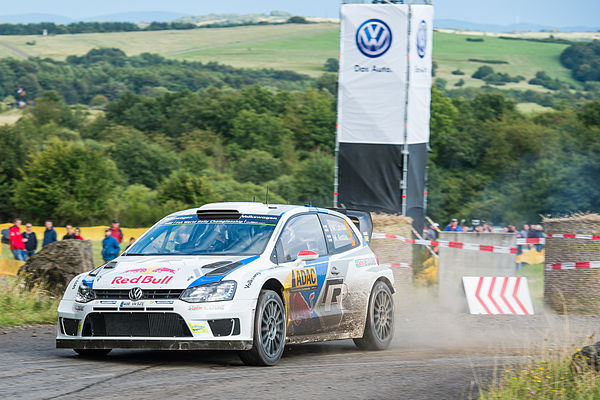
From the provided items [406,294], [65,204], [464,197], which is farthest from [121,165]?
[406,294]

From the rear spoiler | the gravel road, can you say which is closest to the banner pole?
the rear spoiler

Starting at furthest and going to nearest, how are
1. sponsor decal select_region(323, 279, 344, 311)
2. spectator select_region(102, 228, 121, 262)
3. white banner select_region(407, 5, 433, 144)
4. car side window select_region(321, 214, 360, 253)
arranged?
white banner select_region(407, 5, 433, 144), spectator select_region(102, 228, 121, 262), car side window select_region(321, 214, 360, 253), sponsor decal select_region(323, 279, 344, 311)

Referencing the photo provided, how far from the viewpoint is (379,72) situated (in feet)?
73.0

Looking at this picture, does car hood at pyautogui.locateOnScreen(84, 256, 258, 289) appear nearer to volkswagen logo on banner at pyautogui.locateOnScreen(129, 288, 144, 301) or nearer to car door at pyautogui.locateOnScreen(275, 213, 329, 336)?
volkswagen logo on banner at pyautogui.locateOnScreen(129, 288, 144, 301)

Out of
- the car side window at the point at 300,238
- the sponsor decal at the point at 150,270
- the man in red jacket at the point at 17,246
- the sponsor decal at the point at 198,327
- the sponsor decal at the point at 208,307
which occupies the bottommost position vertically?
the man in red jacket at the point at 17,246

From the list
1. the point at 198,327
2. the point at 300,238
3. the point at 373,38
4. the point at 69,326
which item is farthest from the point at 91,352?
the point at 373,38

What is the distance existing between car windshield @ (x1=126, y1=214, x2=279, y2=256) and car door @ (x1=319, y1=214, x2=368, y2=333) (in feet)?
3.00

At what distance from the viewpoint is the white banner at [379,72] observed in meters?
22.0

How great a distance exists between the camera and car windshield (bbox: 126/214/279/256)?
9016mm

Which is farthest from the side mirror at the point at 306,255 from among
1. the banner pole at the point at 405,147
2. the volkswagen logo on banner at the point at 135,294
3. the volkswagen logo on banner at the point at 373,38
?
the volkswagen logo on banner at the point at 373,38

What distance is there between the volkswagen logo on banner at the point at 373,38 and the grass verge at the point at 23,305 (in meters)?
11.7

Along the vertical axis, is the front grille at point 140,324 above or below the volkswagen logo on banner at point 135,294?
below

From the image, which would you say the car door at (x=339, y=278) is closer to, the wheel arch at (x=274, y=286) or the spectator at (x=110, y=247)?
the wheel arch at (x=274, y=286)

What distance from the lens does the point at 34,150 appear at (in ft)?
235
